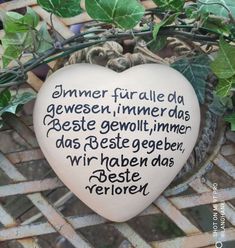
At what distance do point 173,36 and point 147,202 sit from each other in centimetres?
25

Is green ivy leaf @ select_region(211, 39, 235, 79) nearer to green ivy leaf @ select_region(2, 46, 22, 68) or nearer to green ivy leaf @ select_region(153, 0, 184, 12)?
green ivy leaf @ select_region(153, 0, 184, 12)

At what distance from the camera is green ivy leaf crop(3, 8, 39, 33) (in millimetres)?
819

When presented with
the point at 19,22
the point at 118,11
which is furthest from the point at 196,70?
the point at 19,22


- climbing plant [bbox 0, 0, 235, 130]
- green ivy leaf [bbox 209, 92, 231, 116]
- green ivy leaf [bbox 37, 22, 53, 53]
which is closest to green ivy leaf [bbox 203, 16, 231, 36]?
climbing plant [bbox 0, 0, 235, 130]

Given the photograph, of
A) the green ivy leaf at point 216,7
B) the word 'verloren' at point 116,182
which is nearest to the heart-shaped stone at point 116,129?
the word 'verloren' at point 116,182

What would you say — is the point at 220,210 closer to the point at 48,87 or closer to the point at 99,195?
the point at 99,195

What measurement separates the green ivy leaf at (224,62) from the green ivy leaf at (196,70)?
6 centimetres

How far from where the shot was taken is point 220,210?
36.4 inches

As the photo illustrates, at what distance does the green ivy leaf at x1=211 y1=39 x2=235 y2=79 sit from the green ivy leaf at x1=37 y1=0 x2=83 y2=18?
201 mm

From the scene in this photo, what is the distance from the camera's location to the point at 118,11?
0.81m

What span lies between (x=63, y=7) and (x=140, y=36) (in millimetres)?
120

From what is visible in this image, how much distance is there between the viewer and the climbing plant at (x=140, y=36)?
2.68 feet

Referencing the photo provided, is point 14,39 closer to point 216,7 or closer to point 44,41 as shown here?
point 44,41

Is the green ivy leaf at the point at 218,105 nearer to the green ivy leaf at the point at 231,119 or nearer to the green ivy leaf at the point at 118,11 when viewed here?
the green ivy leaf at the point at 231,119
